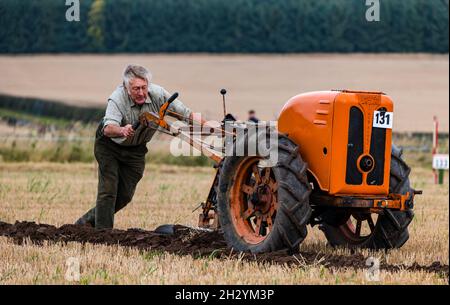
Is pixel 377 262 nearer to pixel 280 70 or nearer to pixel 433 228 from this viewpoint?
pixel 433 228

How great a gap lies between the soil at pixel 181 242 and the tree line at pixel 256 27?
3458 centimetres

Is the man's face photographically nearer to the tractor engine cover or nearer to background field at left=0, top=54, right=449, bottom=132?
the tractor engine cover

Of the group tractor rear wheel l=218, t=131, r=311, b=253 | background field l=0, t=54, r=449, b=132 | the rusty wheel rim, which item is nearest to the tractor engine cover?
tractor rear wheel l=218, t=131, r=311, b=253

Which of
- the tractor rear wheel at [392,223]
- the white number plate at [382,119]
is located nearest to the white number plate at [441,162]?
the tractor rear wheel at [392,223]

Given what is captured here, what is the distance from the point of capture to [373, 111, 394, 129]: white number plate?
9656mm

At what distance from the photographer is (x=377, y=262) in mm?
8852

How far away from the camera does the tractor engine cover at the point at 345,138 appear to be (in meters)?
9.48

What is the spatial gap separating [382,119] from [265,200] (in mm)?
1256

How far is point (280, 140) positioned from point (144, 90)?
1.78m

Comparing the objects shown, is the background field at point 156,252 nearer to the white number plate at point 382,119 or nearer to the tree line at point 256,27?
the white number plate at point 382,119

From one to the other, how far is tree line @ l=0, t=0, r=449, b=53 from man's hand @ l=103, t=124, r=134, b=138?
115ft

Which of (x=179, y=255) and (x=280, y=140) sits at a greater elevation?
(x=280, y=140)

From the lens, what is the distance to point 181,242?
402 inches
